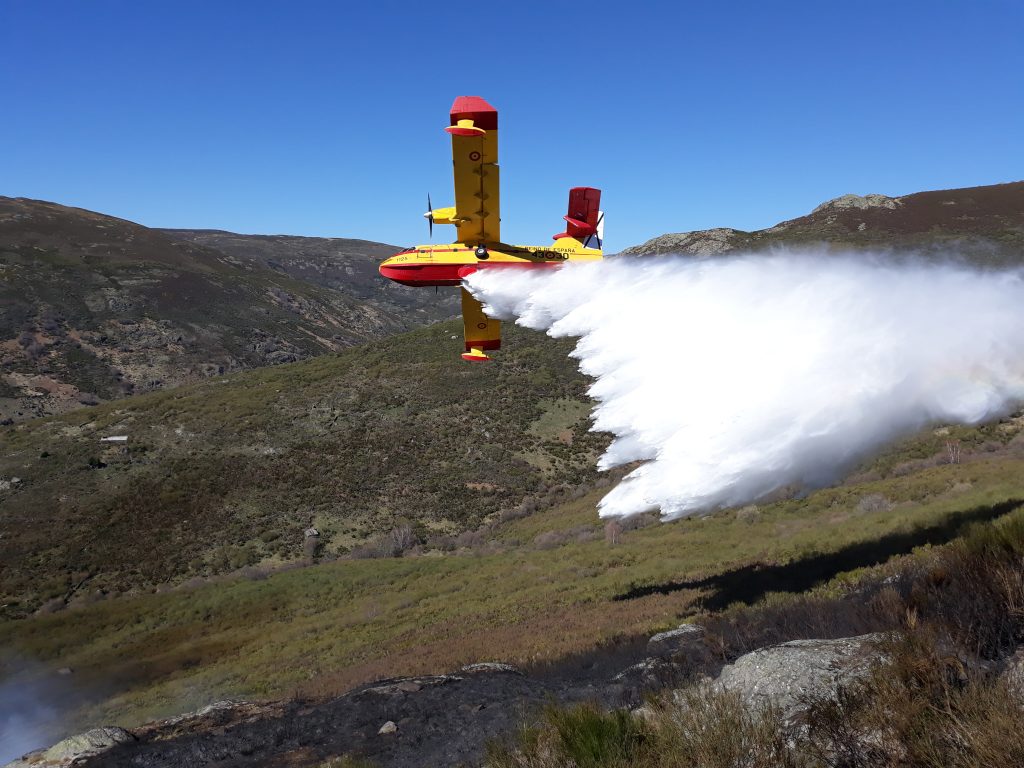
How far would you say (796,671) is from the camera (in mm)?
7320

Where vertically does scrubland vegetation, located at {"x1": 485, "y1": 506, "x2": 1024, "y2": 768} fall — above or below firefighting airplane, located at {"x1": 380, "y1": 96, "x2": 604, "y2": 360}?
below

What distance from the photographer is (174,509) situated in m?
38.3

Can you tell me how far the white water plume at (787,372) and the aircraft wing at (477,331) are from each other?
876 centimetres

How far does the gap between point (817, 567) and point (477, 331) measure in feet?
49.7

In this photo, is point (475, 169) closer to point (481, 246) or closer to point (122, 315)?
point (481, 246)

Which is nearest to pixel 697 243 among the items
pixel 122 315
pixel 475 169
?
pixel 475 169

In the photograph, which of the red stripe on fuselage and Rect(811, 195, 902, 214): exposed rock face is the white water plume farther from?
Rect(811, 195, 902, 214): exposed rock face

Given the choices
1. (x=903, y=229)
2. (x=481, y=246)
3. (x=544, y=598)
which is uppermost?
(x=903, y=229)

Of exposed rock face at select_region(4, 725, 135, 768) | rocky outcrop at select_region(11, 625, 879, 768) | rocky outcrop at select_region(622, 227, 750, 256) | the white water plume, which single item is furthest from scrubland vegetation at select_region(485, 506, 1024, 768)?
rocky outcrop at select_region(622, 227, 750, 256)

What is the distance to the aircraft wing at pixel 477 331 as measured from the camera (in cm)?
2530

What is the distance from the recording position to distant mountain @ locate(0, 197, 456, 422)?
79.8m

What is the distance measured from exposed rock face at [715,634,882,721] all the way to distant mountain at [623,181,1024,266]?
180ft

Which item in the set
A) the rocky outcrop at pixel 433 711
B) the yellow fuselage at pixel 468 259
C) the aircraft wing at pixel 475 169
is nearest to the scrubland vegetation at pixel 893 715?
the rocky outcrop at pixel 433 711

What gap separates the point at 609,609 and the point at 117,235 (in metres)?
149
